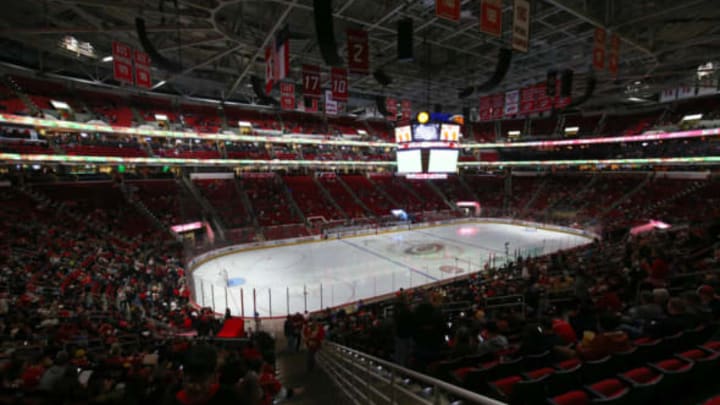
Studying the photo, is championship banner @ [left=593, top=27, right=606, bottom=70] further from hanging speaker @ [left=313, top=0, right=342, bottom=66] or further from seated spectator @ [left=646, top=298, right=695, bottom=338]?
seated spectator @ [left=646, top=298, right=695, bottom=338]

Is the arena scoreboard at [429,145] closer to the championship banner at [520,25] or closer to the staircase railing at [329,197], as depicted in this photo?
the championship banner at [520,25]

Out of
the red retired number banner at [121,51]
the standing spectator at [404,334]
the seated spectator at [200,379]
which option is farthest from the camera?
the red retired number banner at [121,51]

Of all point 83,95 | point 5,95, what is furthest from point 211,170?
point 5,95

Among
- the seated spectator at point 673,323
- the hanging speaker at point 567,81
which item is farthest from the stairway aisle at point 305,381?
the hanging speaker at point 567,81

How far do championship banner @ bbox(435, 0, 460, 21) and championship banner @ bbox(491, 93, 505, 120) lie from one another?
576 inches

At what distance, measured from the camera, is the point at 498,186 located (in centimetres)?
4378

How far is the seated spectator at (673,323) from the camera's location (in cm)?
400

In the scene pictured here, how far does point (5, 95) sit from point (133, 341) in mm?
21079

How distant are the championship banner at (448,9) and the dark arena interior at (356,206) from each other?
10cm

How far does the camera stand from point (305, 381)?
705cm

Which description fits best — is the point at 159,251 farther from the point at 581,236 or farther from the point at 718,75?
the point at 718,75

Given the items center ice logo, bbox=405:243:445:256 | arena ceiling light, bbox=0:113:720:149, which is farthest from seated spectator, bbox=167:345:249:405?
arena ceiling light, bbox=0:113:720:149

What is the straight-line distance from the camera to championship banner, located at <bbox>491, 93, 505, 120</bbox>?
21234 mm

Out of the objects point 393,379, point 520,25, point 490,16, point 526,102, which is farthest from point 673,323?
point 526,102
